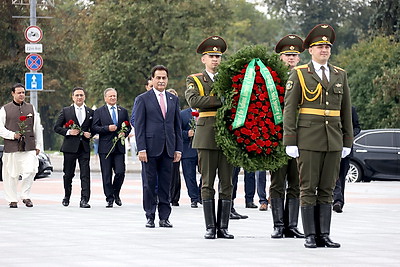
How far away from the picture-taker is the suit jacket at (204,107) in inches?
464

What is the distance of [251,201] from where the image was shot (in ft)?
57.7

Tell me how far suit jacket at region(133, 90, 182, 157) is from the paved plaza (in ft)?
3.27

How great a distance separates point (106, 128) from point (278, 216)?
21.2 feet

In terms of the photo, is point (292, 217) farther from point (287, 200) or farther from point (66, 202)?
point (66, 202)

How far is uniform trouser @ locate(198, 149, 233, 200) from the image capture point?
39.2ft

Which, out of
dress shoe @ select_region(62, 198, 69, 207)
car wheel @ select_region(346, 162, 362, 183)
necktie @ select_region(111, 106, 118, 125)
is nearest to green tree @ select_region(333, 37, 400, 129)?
car wheel @ select_region(346, 162, 362, 183)

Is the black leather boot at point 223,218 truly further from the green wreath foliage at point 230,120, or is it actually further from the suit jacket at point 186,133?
the suit jacket at point 186,133

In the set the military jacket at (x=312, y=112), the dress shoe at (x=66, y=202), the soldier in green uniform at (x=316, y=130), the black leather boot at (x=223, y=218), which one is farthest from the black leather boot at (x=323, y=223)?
the dress shoe at (x=66, y=202)

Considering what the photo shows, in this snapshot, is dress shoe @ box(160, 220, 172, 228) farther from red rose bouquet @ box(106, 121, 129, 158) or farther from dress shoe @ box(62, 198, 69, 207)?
dress shoe @ box(62, 198, 69, 207)

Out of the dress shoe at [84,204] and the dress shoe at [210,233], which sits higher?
the dress shoe at [210,233]

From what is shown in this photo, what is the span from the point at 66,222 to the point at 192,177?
4.48 m

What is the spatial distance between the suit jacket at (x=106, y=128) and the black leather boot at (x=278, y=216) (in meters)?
6.33

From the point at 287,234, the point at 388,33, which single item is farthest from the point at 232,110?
the point at 388,33

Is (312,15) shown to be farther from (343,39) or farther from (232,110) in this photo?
(232,110)
